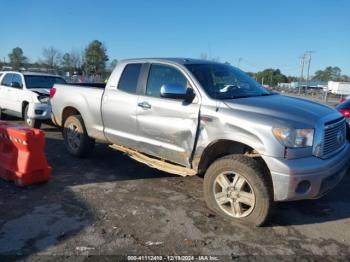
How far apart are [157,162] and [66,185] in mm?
1473

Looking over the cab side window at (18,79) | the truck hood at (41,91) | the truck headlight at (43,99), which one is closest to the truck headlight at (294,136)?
the truck headlight at (43,99)

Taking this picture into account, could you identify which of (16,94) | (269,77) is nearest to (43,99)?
(16,94)

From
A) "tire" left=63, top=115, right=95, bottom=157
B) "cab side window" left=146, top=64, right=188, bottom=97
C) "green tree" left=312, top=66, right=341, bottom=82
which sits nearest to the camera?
"cab side window" left=146, top=64, right=188, bottom=97

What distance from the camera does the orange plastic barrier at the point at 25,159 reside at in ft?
17.3

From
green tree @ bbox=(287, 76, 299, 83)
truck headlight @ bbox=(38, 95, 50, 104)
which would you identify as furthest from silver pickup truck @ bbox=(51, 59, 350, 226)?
green tree @ bbox=(287, 76, 299, 83)

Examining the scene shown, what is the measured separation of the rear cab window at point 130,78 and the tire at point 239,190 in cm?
196

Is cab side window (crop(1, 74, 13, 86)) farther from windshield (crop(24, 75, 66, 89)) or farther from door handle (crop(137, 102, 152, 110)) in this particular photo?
door handle (crop(137, 102, 152, 110))

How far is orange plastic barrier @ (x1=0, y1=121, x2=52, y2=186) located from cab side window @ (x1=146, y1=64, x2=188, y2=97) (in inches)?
71.5

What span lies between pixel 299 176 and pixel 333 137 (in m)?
0.92

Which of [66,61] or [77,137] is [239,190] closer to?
[77,137]

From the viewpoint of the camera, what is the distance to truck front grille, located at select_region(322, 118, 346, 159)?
414 centimetres

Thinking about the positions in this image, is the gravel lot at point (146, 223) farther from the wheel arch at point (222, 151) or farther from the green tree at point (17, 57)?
the green tree at point (17, 57)

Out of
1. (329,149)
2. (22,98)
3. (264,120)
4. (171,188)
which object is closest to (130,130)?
(171,188)

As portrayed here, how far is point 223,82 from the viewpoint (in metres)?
5.09
